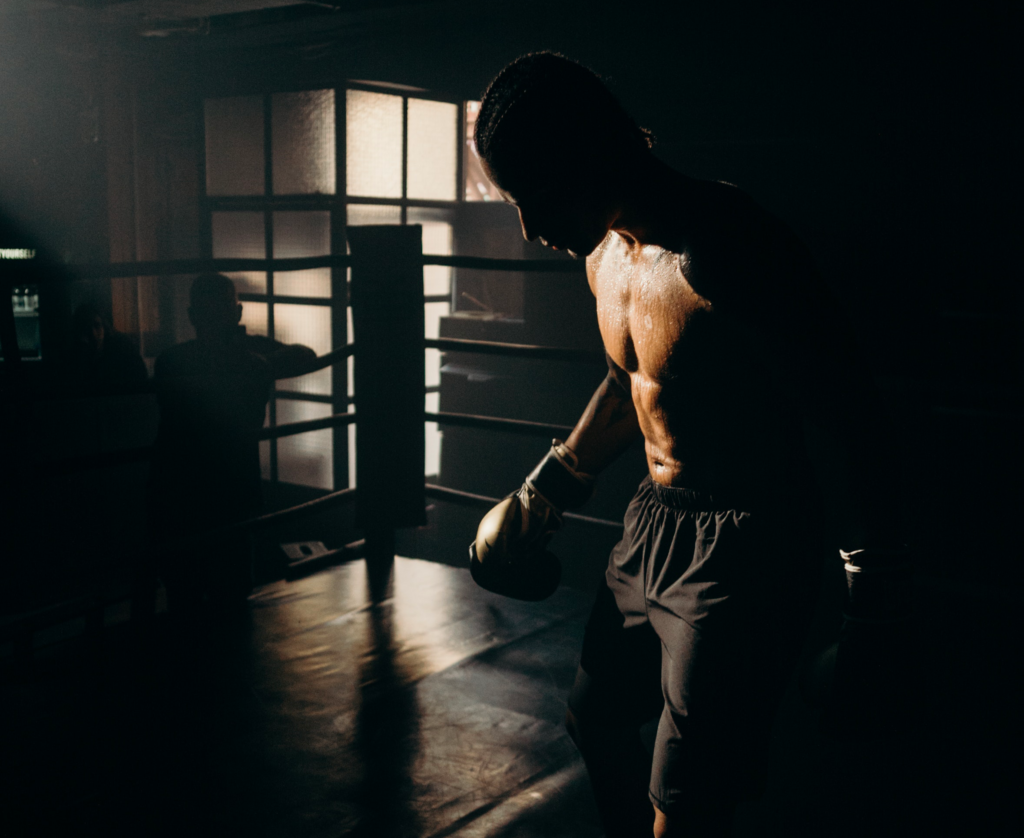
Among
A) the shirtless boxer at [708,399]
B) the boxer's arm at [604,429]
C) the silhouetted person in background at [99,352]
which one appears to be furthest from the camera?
the silhouetted person in background at [99,352]

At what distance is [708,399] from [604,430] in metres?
0.36

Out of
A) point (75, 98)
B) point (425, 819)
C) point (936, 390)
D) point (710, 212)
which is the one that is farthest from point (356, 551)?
point (75, 98)

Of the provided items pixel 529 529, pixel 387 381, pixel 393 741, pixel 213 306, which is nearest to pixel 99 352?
pixel 213 306

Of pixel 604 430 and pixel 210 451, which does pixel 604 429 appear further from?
pixel 210 451

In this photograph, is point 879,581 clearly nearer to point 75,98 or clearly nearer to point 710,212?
point 710,212

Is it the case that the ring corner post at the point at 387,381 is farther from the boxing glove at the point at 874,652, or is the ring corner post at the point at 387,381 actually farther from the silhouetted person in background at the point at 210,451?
the boxing glove at the point at 874,652

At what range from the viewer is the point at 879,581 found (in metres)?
1.13

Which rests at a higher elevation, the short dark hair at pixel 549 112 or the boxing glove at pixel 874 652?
the short dark hair at pixel 549 112

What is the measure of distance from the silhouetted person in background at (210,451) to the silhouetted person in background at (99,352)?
208 cm

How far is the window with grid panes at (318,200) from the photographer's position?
5.79 metres

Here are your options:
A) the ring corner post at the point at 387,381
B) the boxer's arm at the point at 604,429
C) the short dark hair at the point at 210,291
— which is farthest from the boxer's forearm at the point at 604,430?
the short dark hair at the point at 210,291

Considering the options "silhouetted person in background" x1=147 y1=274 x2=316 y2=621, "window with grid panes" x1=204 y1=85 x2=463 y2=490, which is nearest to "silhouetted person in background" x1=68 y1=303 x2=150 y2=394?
"window with grid panes" x1=204 y1=85 x2=463 y2=490

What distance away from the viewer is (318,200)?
228 inches

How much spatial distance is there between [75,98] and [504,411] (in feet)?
12.3
